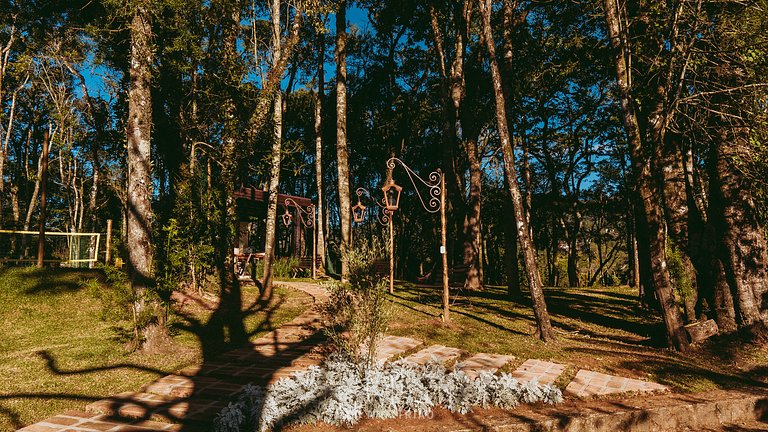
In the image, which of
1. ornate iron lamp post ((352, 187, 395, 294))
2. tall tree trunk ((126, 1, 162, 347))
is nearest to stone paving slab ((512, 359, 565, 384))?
ornate iron lamp post ((352, 187, 395, 294))

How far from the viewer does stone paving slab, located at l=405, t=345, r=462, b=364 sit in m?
5.83

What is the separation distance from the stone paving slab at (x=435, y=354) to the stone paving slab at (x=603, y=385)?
1594 millimetres

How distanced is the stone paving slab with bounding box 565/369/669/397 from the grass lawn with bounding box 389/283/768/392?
16cm

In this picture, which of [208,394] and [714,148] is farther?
[714,148]

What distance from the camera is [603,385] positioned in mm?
5129

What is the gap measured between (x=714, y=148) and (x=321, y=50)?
61.1ft

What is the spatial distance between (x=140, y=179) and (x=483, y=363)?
5610 mm

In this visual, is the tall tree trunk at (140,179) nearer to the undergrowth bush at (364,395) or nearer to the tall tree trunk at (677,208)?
the undergrowth bush at (364,395)

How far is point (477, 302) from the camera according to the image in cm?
1104

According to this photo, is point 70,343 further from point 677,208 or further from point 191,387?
point 677,208

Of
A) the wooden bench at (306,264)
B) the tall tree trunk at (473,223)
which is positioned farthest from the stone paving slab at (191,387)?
the wooden bench at (306,264)

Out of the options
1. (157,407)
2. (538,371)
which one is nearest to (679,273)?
(538,371)

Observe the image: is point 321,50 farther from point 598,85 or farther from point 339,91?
point 598,85

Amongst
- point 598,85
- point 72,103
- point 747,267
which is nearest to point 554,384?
point 747,267
